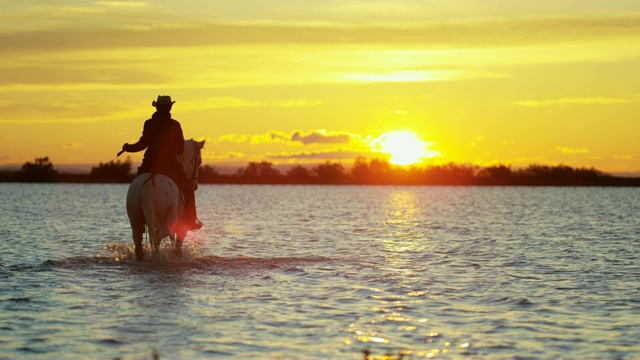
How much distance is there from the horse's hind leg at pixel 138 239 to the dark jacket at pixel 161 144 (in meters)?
1.06

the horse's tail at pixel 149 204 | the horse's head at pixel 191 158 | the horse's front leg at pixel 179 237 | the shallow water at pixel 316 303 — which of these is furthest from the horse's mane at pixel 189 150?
the shallow water at pixel 316 303

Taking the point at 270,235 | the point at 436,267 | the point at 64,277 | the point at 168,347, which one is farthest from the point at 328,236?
the point at 168,347

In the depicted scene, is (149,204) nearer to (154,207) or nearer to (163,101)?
(154,207)

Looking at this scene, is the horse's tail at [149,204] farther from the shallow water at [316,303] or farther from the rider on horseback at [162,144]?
the shallow water at [316,303]

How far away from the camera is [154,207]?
1719cm

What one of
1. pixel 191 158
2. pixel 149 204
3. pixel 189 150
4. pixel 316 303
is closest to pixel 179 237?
pixel 191 158

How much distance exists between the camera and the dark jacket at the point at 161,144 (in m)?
17.8

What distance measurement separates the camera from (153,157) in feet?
58.0

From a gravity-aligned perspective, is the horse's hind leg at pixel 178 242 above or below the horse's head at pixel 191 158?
below

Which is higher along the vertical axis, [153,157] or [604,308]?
[153,157]

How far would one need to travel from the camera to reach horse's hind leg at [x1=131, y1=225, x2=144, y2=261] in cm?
1778

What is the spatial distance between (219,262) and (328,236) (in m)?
11.5

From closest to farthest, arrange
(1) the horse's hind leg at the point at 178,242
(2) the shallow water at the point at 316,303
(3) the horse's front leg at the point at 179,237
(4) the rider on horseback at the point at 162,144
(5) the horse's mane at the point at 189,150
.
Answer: (2) the shallow water at the point at 316,303 < (4) the rider on horseback at the point at 162,144 < (5) the horse's mane at the point at 189,150 < (3) the horse's front leg at the point at 179,237 < (1) the horse's hind leg at the point at 178,242

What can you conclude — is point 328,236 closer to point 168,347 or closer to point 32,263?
point 32,263
